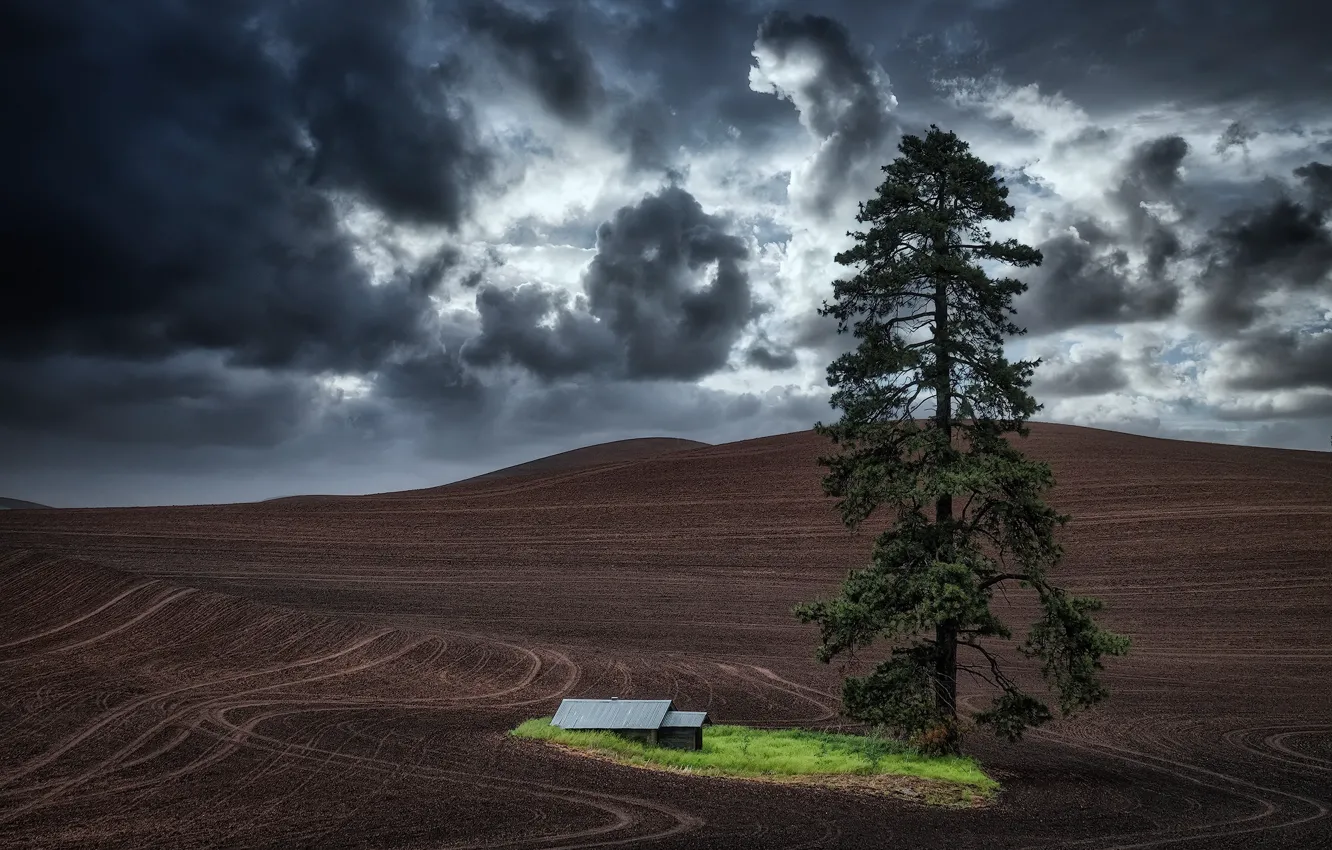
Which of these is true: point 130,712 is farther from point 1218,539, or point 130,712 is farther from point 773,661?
point 1218,539

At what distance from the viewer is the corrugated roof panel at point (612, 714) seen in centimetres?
2466

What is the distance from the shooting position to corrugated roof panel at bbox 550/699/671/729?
80.9ft

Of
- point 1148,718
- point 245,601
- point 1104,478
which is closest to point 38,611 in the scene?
point 245,601

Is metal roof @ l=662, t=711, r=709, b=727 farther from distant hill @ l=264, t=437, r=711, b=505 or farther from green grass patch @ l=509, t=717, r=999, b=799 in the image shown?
distant hill @ l=264, t=437, r=711, b=505

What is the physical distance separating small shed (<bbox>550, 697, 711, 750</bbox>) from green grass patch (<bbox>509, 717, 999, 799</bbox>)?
0.68 ft

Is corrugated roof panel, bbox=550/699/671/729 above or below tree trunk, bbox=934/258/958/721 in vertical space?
below

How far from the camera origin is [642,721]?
24.6 meters

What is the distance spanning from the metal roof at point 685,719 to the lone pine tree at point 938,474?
4.14 meters

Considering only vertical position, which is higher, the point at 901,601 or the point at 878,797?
the point at 901,601

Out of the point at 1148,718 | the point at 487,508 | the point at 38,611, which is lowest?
the point at 1148,718

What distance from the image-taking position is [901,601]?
21828mm

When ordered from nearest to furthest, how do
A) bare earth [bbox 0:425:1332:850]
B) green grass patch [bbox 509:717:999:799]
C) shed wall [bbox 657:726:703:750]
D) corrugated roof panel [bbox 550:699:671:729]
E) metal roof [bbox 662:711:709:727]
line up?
bare earth [bbox 0:425:1332:850]
green grass patch [bbox 509:717:999:799]
shed wall [bbox 657:726:703:750]
metal roof [bbox 662:711:709:727]
corrugated roof panel [bbox 550:699:671:729]

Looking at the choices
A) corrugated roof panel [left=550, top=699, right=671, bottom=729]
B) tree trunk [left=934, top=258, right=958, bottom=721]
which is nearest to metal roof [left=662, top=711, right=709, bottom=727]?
corrugated roof panel [left=550, top=699, right=671, bottom=729]

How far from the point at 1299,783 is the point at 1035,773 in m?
6.07
